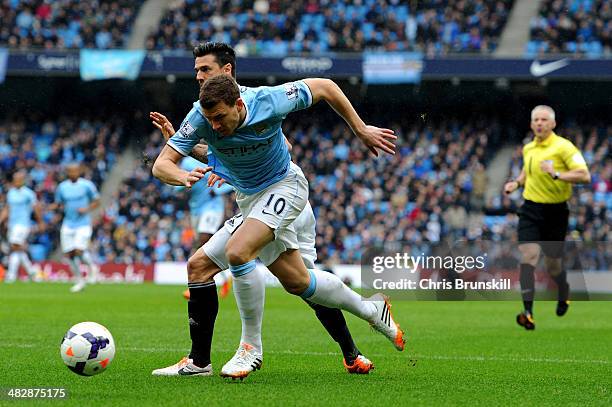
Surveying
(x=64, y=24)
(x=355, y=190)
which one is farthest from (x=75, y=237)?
(x=64, y=24)

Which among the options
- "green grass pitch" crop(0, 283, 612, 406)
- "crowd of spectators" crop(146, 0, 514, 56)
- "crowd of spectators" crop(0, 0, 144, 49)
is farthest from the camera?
"crowd of spectators" crop(0, 0, 144, 49)

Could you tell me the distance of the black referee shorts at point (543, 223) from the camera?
11.3 meters

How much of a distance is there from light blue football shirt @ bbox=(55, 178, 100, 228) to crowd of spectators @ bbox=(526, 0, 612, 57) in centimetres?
1507

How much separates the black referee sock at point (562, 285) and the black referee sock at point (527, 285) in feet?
2.37

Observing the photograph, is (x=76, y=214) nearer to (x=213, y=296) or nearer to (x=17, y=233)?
(x=17, y=233)

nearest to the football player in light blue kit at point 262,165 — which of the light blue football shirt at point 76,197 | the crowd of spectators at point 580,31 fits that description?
the light blue football shirt at point 76,197

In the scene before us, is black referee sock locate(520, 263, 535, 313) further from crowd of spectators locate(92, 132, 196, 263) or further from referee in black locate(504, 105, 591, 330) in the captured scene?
crowd of spectators locate(92, 132, 196, 263)

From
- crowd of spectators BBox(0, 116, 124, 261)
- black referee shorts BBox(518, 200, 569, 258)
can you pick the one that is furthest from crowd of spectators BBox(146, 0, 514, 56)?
black referee shorts BBox(518, 200, 569, 258)

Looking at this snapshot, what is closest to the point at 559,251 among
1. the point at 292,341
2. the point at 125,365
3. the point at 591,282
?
the point at 292,341

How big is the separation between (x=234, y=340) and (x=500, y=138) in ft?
68.9

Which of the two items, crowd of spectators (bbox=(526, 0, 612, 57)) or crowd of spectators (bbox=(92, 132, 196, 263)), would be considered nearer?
crowd of spectators (bbox=(92, 132, 196, 263))

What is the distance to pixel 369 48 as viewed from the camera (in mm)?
29547

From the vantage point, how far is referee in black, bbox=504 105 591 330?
1110 centimetres

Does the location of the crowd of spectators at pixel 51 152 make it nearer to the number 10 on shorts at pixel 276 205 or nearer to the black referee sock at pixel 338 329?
the black referee sock at pixel 338 329
